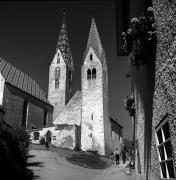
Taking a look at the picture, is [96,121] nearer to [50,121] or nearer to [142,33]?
[50,121]

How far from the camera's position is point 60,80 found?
65.5m

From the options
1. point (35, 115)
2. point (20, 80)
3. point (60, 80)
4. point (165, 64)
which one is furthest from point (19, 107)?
point (165, 64)

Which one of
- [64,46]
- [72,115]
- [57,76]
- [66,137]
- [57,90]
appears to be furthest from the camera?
[64,46]

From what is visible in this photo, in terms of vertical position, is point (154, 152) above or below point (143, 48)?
below

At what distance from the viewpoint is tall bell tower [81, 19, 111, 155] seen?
42.3m

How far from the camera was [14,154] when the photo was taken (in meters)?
16.4

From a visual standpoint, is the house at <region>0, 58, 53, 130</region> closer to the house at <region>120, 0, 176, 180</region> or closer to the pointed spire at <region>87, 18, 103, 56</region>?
the pointed spire at <region>87, 18, 103, 56</region>

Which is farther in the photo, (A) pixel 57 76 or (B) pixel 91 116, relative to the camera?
(A) pixel 57 76

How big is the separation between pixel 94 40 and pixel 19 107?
17.8m

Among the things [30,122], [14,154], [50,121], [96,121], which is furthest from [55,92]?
[14,154]

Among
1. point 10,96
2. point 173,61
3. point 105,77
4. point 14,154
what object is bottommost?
point 14,154

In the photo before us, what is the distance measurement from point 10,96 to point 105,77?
609 inches

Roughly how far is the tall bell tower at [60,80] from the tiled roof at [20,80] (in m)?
9.98

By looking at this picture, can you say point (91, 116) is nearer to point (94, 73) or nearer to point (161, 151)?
point (94, 73)
